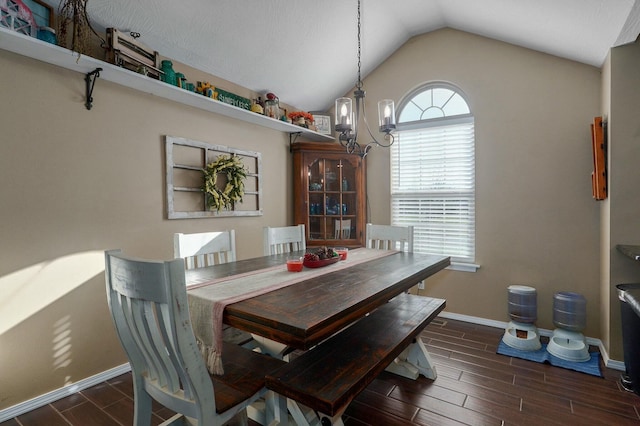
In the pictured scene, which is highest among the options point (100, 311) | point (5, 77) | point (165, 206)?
point (5, 77)

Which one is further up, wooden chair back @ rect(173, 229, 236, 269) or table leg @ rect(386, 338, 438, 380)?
wooden chair back @ rect(173, 229, 236, 269)

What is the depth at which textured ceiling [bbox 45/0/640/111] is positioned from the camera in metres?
2.23

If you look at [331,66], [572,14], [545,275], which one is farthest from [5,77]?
[545,275]

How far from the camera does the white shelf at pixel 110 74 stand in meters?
1.81

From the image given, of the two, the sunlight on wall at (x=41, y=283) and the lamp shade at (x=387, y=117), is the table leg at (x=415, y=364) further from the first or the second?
the sunlight on wall at (x=41, y=283)

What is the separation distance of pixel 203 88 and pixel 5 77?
1260mm

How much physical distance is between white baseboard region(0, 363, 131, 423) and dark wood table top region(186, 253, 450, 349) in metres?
1.14

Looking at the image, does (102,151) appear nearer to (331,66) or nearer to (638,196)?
(331,66)

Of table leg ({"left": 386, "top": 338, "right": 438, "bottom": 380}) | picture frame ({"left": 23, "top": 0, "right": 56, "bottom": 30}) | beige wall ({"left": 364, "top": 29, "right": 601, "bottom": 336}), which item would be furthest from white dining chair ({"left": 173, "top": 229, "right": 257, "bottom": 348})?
beige wall ({"left": 364, "top": 29, "right": 601, "bottom": 336})

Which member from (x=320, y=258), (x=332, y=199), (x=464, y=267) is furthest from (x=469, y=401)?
(x=332, y=199)

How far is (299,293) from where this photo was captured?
153 cm

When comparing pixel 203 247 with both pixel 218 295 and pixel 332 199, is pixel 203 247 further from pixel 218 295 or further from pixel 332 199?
pixel 332 199

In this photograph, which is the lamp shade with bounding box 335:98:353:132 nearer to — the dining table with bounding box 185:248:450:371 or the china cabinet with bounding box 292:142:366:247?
the dining table with bounding box 185:248:450:371

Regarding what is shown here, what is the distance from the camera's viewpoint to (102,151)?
90.2 inches
